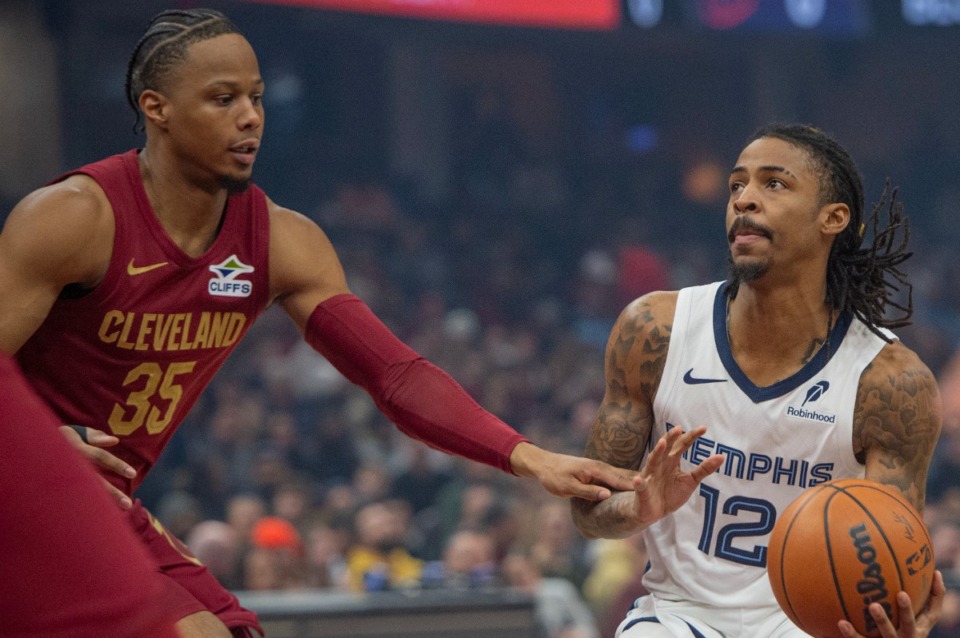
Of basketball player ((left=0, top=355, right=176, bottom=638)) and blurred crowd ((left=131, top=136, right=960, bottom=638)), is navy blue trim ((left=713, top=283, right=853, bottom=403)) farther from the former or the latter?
blurred crowd ((left=131, top=136, right=960, bottom=638))

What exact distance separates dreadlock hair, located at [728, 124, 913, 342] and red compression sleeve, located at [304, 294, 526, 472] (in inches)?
33.4

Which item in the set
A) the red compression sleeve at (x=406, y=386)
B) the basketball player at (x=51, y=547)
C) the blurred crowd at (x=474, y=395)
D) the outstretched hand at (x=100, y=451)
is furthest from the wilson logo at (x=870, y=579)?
the blurred crowd at (x=474, y=395)

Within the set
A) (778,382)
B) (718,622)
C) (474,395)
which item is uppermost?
(778,382)

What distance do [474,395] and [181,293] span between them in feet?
26.6

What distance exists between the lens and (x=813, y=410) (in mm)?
3371

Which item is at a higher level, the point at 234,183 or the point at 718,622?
the point at 234,183

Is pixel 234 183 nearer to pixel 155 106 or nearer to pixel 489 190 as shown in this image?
pixel 155 106

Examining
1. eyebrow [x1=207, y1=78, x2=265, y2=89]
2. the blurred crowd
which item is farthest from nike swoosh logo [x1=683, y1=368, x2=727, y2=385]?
the blurred crowd

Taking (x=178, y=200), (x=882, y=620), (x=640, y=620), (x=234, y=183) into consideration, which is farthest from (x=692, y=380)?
(x=178, y=200)

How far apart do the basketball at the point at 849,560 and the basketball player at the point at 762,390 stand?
37cm

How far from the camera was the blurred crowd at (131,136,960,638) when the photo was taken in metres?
7.31

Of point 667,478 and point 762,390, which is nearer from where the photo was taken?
point 667,478

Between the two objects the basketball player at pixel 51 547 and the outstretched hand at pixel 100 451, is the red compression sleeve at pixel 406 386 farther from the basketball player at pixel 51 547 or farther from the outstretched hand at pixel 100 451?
the basketball player at pixel 51 547

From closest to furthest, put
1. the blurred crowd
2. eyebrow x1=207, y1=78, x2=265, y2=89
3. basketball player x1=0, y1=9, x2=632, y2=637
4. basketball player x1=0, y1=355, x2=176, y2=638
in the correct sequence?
basketball player x1=0, y1=355, x2=176, y2=638 < basketball player x1=0, y1=9, x2=632, y2=637 < eyebrow x1=207, y1=78, x2=265, y2=89 < the blurred crowd
